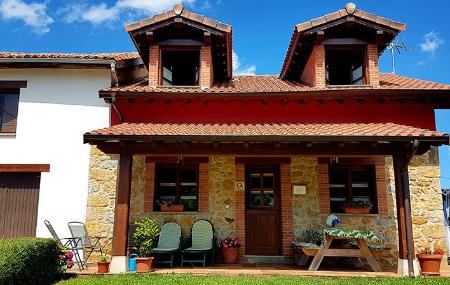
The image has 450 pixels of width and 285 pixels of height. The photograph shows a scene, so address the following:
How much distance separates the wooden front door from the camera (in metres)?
9.98

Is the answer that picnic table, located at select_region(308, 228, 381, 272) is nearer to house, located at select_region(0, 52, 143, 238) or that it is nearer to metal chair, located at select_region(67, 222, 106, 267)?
metal chair, located at select_region(67, 222, 106, 267)

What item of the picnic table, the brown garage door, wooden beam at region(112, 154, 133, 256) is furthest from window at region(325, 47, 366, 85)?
the brown garage door

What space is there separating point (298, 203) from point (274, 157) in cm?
134

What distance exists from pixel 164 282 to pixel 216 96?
4.97 m

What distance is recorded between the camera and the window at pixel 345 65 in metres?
10.4

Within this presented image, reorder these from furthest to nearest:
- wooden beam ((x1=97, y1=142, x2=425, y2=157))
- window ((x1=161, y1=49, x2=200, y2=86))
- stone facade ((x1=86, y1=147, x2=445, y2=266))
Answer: window ((x1=161, y1=49, x2=200, y2=86))
stone facade ((x1=86, y1=147, x2=445, y2=266))
wooden beam ((x1=97, y1=142, x2=425, y2=157))

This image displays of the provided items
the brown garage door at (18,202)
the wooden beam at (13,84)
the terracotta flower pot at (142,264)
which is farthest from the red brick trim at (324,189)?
the wooden beam at (13,84)

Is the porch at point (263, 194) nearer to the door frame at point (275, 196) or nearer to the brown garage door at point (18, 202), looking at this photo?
the door frame at point (275, 196)

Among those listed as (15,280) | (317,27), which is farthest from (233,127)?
(15,280)

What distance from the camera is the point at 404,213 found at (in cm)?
774

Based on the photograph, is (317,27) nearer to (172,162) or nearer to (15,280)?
(172,162)

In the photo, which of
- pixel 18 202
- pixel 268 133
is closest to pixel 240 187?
pixel 268 133

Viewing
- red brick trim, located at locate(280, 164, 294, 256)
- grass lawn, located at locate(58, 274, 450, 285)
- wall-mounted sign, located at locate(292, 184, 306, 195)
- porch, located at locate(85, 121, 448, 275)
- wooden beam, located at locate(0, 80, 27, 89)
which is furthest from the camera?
wooden beam, located at locate(0, 80, 27, 89)

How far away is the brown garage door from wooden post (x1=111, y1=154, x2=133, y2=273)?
326 centimetres
